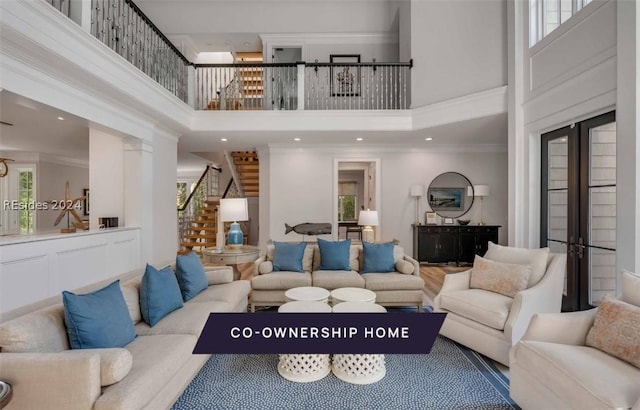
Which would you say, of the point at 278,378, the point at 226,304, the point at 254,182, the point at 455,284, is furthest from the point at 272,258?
the point at 254,182

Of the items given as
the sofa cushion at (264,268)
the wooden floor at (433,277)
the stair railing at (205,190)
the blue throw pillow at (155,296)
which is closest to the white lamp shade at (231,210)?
the sofa cushion at (264,268)

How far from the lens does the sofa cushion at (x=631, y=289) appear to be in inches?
74.2

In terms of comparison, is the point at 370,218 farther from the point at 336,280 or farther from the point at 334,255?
the point at 336,280

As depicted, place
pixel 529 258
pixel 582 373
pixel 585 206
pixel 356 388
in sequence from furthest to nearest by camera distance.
Result: pixel 585 206
pixel 529 258
pixel 356 388
pixel 582 373

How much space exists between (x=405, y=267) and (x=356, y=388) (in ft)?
6.41

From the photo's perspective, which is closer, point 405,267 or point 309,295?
point 309,295

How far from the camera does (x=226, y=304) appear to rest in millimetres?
2869

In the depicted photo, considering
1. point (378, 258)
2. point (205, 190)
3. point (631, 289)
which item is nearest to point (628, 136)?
point (631, 289)

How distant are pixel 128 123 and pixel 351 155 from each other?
4.12 m

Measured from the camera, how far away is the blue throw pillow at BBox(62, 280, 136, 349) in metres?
1.74

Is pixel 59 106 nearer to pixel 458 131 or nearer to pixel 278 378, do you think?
pixel 278 378

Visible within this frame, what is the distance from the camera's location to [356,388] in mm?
2211

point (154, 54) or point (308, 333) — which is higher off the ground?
point (154, 54)

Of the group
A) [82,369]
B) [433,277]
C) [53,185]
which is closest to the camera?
[82,369]
